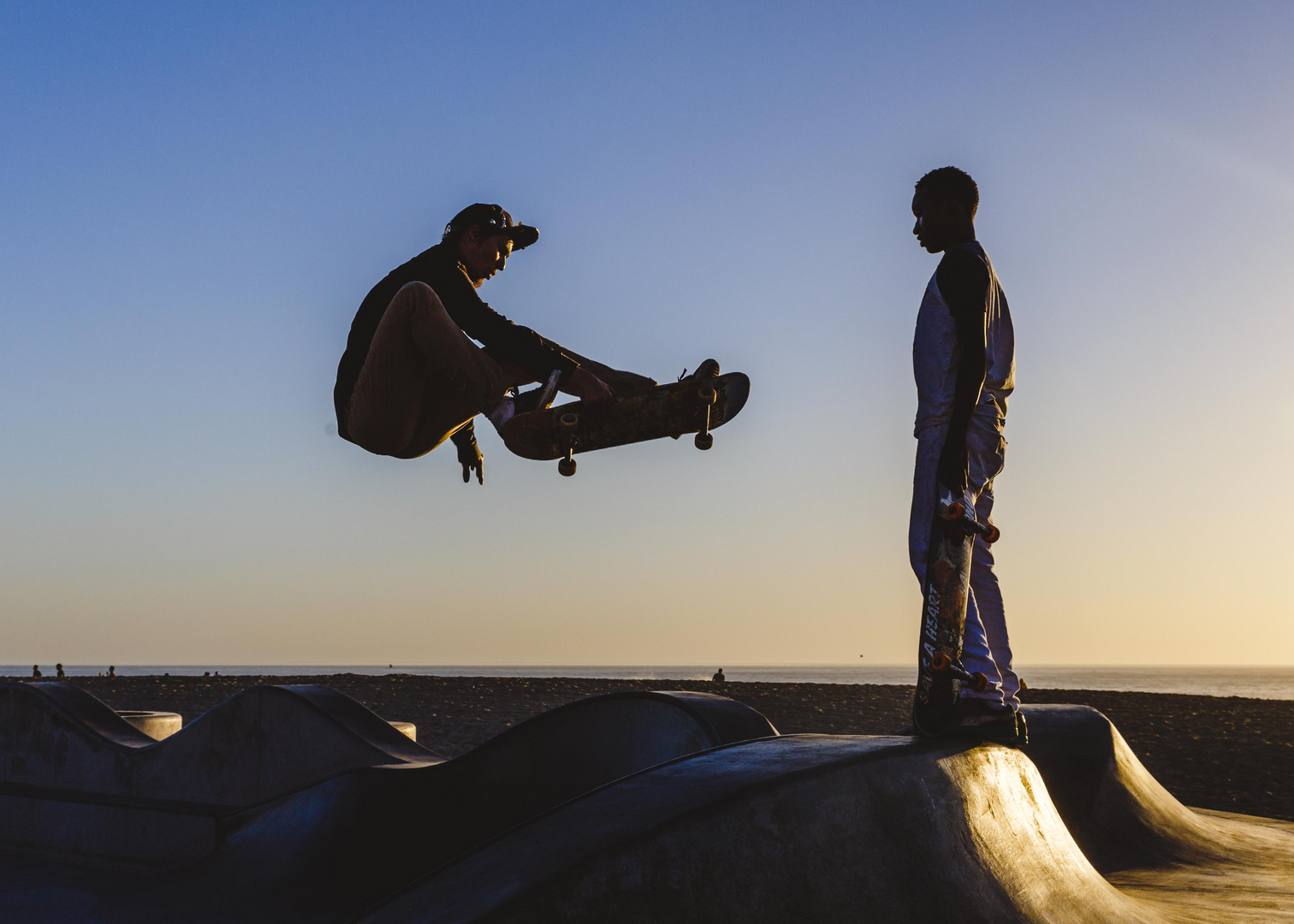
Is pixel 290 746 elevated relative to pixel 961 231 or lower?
lower

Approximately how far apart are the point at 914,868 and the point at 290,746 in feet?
21.2

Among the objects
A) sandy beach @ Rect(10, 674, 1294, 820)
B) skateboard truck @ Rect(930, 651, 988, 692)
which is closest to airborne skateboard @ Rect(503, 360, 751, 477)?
skateboard truck @ Rect(930, 651, 988, 692)

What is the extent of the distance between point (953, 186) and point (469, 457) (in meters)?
3.55

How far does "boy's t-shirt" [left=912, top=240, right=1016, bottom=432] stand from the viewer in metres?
3.98

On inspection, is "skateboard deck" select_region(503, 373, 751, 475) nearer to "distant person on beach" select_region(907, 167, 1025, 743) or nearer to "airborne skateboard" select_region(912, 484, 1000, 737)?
"distant person on beach" select_region(907, 167, 1025, 743)

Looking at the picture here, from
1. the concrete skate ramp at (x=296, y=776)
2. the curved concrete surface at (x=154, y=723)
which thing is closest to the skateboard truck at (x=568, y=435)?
the concrete skate ramp at (x=296, y=776)

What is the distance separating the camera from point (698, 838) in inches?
120

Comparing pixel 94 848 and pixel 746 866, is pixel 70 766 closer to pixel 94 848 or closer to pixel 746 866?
pixel 94 848

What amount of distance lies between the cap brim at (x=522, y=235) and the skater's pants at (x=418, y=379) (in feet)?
2.42

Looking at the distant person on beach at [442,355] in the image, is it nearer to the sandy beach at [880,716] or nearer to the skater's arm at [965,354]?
the skater's arm at [965,354]

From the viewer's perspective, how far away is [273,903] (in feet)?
19.2

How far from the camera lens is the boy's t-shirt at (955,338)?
3977mm

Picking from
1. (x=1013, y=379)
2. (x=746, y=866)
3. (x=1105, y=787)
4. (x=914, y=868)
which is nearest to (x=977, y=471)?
(x=1013, y=379)

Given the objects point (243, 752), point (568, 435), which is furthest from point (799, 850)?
point (243, 752)
